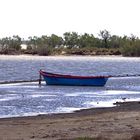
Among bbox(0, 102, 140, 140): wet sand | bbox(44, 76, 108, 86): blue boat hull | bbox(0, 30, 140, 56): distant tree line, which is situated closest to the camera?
bbox(0, 102, 140, 140): wet sand

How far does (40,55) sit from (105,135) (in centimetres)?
17087

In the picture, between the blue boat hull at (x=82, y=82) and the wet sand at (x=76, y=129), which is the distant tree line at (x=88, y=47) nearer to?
the blue boat hull at (x=82, y=82)

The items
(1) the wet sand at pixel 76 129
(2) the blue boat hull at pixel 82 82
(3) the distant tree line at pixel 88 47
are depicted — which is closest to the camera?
(1) the wet sand at pixel 76 129

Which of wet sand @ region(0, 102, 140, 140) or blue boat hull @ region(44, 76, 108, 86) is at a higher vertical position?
wet sand @ region(0, 102, 140, 140)

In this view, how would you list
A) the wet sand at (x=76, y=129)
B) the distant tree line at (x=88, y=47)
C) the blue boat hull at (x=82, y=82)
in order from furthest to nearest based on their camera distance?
1. the distant tree line at (x=88, y=47)
2. the blue boat hull at (x=82, y=82)
3. the wet sand at (x=76, y=129)

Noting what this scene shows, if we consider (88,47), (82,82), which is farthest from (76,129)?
(88,47)

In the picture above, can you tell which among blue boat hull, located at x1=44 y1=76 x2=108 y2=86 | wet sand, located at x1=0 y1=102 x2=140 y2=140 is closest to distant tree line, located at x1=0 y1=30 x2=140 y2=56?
blue boat hull, located at x1=44 y1=76 x2=108 y2=86

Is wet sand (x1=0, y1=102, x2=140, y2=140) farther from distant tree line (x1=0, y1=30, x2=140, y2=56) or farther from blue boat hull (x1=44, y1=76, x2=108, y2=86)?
distant tree line (x1=0, y1=30, x2=140, y2=56)

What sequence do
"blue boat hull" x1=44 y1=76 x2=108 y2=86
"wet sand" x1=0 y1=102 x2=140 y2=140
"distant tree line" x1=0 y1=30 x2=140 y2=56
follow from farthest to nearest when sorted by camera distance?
"distant tree line" x1=0 y1=30 x2=140 y2=56 → "blue boat hull" x1=44 y1=76 x2=108 y2=86 → "wet sand" x1=0 y1=102 x2=140 y2=140

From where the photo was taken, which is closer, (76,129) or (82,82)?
(76,129)

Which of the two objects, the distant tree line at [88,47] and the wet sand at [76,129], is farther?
the distant tree line at [88,47]

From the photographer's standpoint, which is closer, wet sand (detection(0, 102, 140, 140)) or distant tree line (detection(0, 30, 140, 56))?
wet sand (detection(0, 102, 140, 140))

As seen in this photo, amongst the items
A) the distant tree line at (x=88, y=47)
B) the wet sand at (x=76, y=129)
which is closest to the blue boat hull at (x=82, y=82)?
the wet sand at (x=76, y=129)

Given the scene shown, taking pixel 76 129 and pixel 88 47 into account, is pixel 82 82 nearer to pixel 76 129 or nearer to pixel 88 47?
pixel 76 129
